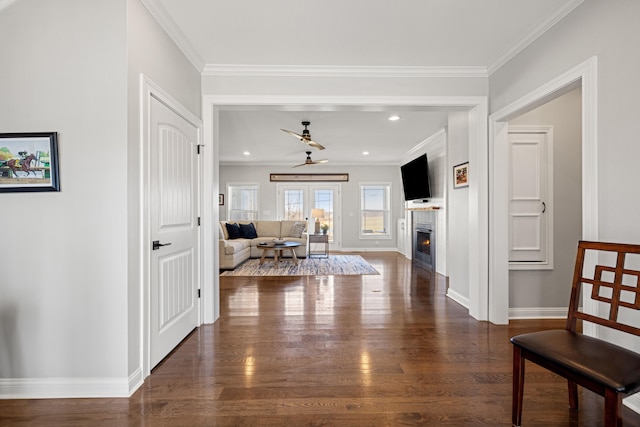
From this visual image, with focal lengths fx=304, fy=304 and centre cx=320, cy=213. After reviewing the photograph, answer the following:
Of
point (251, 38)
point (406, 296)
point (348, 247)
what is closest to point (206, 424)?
point (251, 38)

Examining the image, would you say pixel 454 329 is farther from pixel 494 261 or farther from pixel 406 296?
pixel 406 296

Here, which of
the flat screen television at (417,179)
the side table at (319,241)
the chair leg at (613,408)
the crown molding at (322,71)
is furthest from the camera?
the side table at (319,241)

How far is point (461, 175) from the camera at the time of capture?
12.2 ft

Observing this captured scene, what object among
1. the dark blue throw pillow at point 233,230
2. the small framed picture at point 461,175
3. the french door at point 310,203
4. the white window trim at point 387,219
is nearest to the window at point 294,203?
the french door at point 310,203

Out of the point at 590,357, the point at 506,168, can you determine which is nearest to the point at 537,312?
the point at 506,168

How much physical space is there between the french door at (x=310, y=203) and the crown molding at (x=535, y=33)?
6.10 meters

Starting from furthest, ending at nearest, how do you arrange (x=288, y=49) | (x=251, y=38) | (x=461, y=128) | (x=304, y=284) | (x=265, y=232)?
(x=265, y=232), (x=304, y=284), (x=461, y=128), (x=288, y=49), (x=251, y=38)

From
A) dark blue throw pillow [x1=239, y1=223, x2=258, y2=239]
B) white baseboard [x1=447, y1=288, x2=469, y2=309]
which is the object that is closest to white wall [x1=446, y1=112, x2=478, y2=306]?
white baseboard [x1=447, y1=288, x2=469, y2=309]

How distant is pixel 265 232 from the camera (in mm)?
8031

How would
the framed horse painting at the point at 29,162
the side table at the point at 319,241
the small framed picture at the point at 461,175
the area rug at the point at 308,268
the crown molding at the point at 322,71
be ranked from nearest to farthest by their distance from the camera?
the framed horse painting at the point at 29,162, the crown molding at the point at 322,71, the small framed picture at the point at 461,175, the area rug at the point at 308,268, the side table at the point at 319,241

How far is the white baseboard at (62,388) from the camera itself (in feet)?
6.20

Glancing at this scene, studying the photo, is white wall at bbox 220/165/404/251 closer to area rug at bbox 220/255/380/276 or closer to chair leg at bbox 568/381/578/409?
area rug at bbox 220/255/380/276

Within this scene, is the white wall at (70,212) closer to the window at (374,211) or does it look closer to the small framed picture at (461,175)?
the small framed picture at (461,175)

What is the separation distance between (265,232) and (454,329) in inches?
227
